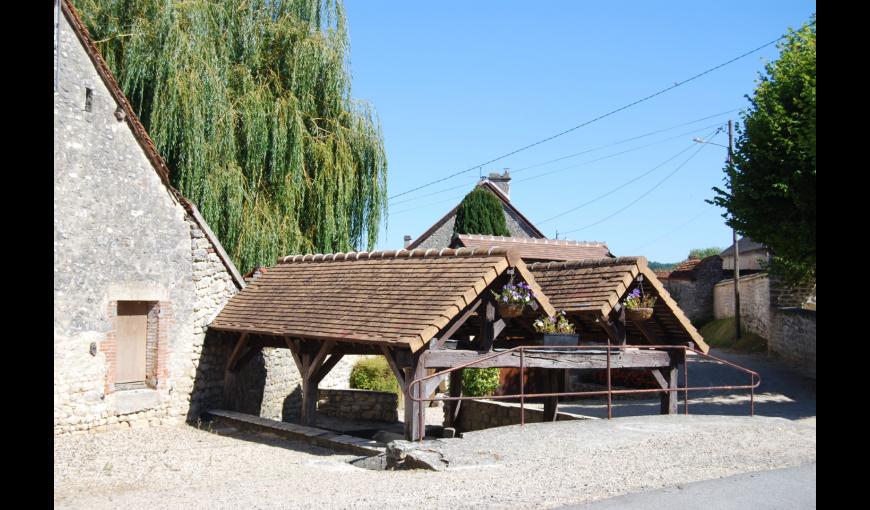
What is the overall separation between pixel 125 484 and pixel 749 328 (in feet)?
85.8

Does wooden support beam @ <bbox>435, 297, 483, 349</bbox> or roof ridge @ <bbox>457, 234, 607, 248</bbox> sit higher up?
roof ridge @ <bbox>457, 234, 607, 248</bbox>

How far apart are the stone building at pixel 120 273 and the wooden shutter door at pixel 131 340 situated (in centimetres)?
2

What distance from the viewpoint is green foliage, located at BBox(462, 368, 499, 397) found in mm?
19141

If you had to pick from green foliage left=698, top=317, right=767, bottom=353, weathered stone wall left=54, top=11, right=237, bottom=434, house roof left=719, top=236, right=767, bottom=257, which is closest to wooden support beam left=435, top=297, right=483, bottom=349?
weathered stone wall left=54, top=11, right=237, bottom=434

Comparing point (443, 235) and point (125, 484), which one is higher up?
point (443, 235)

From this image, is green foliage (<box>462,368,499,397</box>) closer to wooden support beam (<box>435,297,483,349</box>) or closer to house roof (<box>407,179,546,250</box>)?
wooden support beam (<box>435,297,483,349</box>)

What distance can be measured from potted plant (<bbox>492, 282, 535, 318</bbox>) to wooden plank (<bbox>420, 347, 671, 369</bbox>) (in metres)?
0.72

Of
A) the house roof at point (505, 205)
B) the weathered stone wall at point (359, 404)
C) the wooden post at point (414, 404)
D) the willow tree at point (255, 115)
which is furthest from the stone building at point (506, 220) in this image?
the wooden post at point (414, 404)

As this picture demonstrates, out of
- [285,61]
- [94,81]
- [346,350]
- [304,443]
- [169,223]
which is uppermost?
[285,61]

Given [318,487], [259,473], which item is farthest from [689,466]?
[259,473]

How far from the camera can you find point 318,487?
8328mm

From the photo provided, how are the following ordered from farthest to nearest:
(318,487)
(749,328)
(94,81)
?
(749,328) → (94,81) → (318,487)

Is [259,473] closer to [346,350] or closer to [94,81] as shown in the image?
[346,350]

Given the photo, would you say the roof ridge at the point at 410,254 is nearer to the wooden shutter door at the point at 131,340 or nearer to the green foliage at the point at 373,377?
the wooden shutter door at the point at 131,340
